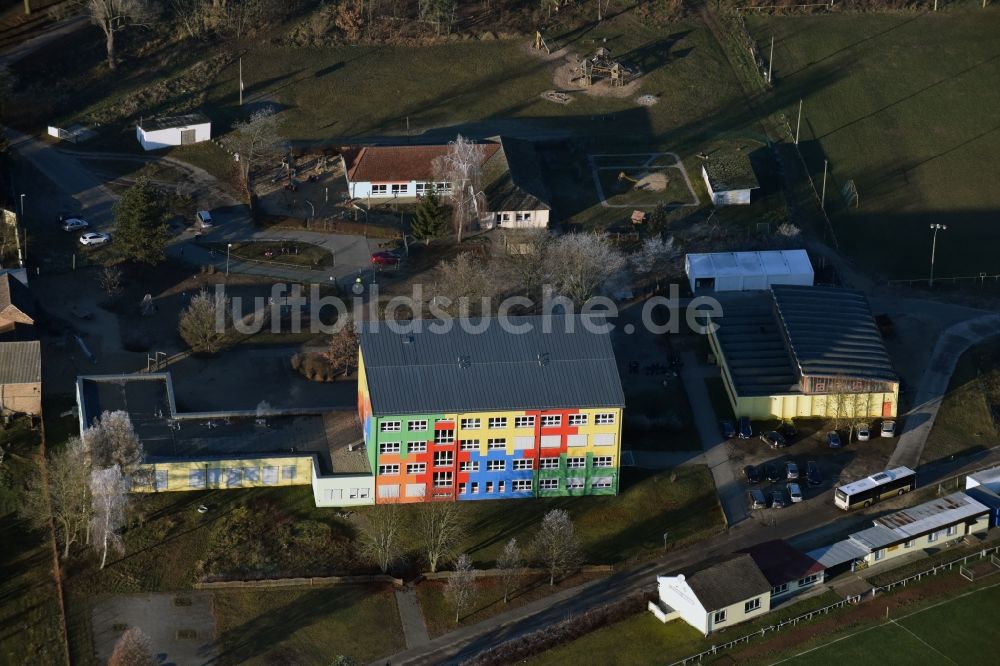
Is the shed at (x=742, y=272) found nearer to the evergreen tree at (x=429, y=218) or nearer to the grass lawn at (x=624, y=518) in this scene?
the evergreen tree at (x=429, y=218)

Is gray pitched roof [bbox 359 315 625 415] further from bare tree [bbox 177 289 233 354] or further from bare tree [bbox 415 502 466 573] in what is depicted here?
bare tree [bbox 177 289 233 354]

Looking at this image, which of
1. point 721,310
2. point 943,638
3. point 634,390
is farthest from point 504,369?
point 943,638

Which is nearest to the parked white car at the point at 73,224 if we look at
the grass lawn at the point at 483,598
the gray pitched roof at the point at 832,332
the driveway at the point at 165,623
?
the driveway at the point at 165,623

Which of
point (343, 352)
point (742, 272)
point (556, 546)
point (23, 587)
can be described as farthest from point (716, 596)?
→ point (23, 587)

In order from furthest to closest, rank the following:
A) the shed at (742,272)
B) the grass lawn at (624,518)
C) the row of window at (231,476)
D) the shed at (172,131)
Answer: the shed at (172,131)
the shed at (742,272)
the row of window at (231,476)
the grass lawn at (624,518)

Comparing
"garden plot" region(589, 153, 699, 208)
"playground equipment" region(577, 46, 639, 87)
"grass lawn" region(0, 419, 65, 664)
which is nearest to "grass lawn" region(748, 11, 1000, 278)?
"garden plot" region(589, 153, 699, 208)
